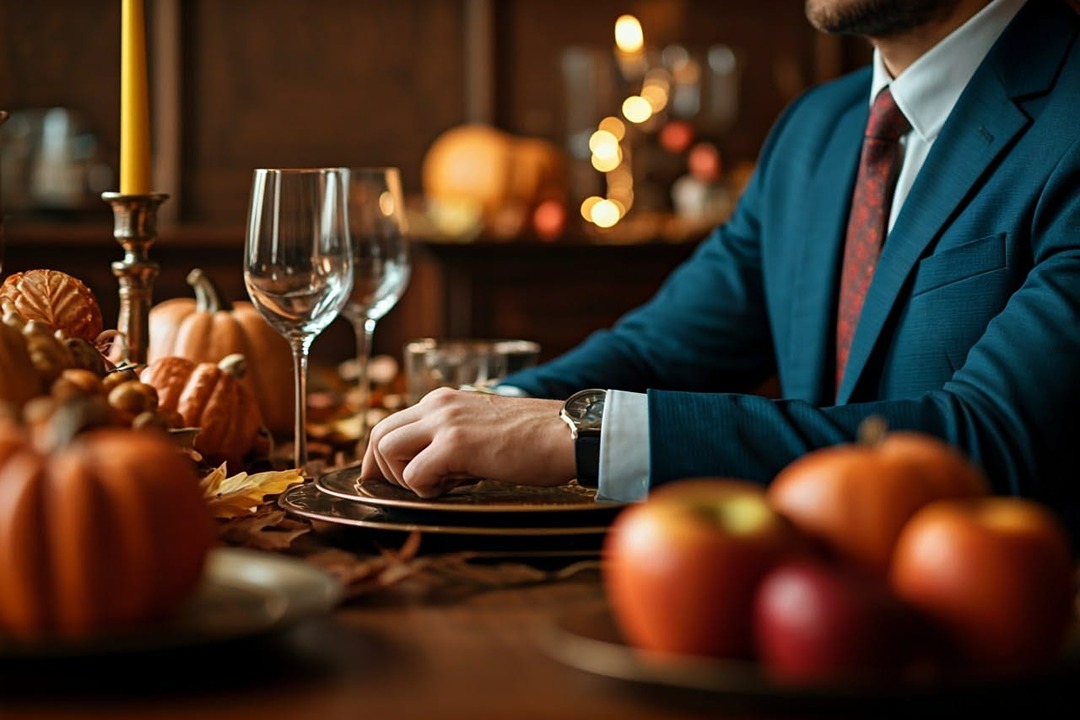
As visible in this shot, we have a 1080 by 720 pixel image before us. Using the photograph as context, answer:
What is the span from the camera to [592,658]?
0.55 m

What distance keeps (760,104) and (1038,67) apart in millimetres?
2615

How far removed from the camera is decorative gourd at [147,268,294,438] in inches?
57.1

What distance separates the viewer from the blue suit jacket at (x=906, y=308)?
1077 mm

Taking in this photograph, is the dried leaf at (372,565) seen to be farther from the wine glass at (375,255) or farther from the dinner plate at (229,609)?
the wine glass at (375,255)

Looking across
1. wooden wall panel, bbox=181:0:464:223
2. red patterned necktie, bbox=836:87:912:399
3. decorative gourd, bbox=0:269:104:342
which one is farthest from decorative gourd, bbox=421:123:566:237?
decorative gourd, bbox=0:269:104:342

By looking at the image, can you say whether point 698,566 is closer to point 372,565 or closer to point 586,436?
point 372,565

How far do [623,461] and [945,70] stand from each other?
76 cm

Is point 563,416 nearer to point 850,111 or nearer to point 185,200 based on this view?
point 850,111

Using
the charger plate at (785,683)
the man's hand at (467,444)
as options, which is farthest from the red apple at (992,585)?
the man's hand at (467,444)

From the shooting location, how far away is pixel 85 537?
0.58m

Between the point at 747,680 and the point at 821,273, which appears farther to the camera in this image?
the point at 821,273

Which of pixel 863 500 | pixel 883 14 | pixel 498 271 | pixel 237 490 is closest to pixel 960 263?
pixel 883 14

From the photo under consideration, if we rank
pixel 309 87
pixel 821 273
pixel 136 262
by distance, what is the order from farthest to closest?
1. pixel 309 87
2. pixel 821 273
3. pixel 136 262

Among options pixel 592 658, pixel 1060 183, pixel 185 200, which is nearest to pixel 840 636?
pixel 592 658
